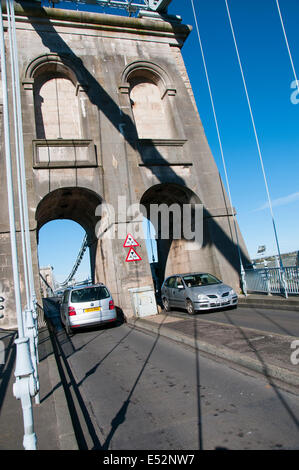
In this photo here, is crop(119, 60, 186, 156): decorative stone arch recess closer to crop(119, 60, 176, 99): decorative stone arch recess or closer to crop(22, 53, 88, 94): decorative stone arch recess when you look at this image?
crop(119, 60, 176, 99): decorative stone arch recess

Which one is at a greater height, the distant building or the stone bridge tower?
the stone bridge tower

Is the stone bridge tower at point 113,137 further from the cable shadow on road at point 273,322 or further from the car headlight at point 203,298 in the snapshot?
the cable shadow on road at point 273,322

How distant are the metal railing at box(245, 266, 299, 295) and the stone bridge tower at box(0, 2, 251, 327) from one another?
1.28 m

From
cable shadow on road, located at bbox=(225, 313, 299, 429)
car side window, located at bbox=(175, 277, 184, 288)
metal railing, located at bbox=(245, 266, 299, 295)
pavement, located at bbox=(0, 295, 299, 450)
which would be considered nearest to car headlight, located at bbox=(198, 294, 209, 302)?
car side window, located at bbox=(175, 277, 184, 288)

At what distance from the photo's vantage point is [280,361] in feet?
17.2

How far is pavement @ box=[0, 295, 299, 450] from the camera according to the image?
3.79 m

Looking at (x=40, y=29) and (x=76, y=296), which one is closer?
(x=76, y=296)

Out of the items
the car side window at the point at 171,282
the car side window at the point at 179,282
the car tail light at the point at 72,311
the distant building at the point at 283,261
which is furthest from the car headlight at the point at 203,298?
the car tail light at the point at 72,311

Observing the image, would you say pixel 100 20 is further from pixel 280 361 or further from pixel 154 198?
pixel 280 361

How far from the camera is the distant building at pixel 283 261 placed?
13293mm

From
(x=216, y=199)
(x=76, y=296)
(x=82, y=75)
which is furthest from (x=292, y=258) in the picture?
(x=82, y=75)

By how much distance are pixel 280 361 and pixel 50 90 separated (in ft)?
56.3

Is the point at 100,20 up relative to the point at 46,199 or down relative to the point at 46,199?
up

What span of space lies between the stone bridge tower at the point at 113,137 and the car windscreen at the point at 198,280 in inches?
81.8
